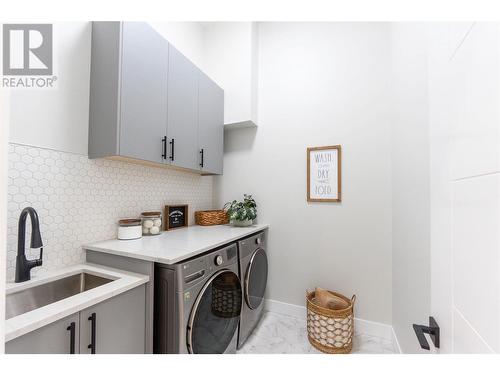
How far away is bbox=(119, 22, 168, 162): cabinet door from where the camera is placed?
1.27m

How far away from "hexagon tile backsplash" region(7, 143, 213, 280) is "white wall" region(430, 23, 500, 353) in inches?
66.1

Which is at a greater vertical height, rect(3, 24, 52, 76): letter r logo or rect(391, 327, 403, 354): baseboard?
rect(3, 24, 52, 76): letter r logo

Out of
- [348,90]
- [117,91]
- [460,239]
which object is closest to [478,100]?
[460,239]

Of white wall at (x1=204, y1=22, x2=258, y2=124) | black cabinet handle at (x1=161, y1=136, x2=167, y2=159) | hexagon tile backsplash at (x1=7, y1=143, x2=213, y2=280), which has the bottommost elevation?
hexagon tile backsplash at (x1=7, y1=143, x2=213, y2=280)

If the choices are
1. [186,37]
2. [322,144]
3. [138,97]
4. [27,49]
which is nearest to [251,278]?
[322,144]

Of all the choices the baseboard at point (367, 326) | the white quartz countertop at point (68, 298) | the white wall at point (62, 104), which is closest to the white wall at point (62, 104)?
the white wall at point (62, 104)

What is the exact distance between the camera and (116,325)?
3.18 feet

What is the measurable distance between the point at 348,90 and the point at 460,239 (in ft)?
6.14

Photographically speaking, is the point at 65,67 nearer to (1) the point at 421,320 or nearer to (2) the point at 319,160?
(2) the point at 319,160

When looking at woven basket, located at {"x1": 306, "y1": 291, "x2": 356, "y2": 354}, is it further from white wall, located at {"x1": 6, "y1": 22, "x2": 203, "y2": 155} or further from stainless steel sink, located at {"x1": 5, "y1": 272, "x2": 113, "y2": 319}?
white wall, located at {"x1": 6, "y1": 22, "x2": 203, "y2": 155}

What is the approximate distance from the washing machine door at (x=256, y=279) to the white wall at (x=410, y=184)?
3.42 ft

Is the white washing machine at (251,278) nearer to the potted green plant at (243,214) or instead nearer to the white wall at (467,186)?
the potted green plant at (243,214)

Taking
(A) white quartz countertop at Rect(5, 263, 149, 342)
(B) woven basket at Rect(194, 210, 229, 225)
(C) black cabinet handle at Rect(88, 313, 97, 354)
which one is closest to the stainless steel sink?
(A) white quartz countertop at Rect(5, 263, 149, 342)

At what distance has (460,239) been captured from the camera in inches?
16.7
